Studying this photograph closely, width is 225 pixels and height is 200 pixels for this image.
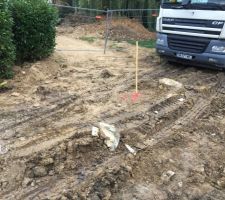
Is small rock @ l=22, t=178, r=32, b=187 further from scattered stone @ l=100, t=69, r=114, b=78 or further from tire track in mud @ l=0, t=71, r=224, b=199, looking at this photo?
scattered stone @ l=100, t=69, r=114, b=78

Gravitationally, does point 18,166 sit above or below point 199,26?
below

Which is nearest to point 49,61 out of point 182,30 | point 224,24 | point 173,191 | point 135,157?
point 182,30

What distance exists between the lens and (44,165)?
5.82 m

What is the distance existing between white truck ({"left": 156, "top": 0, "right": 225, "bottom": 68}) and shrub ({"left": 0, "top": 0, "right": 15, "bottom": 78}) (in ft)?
14.5

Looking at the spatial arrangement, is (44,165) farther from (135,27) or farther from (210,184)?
(135,27)

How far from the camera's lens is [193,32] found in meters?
10.8

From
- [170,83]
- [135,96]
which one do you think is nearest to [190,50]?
[170,83]

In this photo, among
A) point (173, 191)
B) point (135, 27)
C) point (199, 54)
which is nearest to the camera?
point (173, 191)

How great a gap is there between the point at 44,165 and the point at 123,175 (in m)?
1.16

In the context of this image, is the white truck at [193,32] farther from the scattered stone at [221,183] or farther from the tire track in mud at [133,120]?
the scattered stone at [221,183]

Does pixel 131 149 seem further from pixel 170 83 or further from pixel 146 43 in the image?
pixel 146 43

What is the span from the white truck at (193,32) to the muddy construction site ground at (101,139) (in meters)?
0.54

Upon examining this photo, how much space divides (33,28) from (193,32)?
4.29m

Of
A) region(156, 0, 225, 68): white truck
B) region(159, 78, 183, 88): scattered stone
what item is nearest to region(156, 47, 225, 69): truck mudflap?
region(156, 0, 225, 68): white truck
